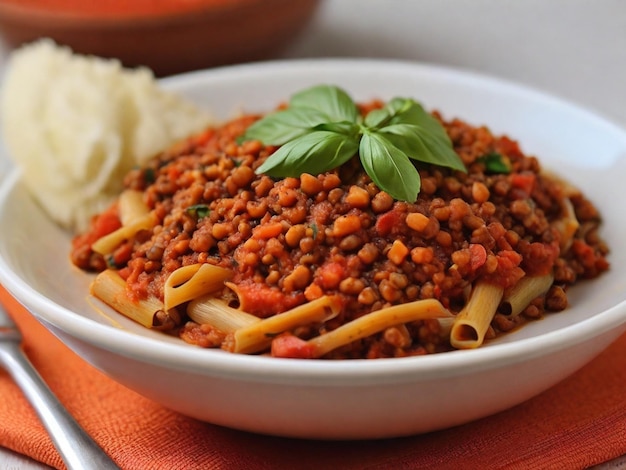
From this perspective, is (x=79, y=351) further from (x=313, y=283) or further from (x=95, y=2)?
(x=95, y=2)

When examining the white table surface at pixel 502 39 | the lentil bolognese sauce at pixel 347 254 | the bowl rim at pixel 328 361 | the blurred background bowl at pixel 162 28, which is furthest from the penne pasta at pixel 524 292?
the blurred background bowl at pixel 162 28

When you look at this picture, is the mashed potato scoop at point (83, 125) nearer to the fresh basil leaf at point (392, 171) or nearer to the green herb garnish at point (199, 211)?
the green herb garnish at point (199, 211)

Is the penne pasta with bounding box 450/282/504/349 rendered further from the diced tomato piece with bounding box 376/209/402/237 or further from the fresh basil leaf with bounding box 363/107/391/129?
the fresh basil leaf with bounding box 363/107/391/129

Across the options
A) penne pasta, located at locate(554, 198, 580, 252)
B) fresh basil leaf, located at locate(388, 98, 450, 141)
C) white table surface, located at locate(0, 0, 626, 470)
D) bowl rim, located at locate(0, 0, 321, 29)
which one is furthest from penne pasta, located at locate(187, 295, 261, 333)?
white table surface, located at locate(0, 0, 626, 470)

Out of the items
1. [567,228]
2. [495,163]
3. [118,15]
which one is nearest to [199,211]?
[495,163]

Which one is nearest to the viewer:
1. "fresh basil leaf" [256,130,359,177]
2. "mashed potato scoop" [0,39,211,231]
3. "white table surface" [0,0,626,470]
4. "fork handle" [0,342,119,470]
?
"fork handle" [0,342,119,470]
